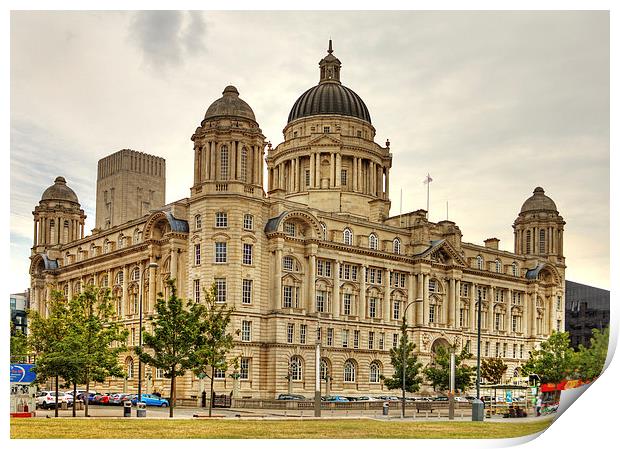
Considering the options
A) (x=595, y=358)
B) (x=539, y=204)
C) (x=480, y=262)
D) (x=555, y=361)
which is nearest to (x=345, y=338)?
(x=555, y=361)

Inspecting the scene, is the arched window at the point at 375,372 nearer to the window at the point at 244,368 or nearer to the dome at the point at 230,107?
the window at the point at 244,368

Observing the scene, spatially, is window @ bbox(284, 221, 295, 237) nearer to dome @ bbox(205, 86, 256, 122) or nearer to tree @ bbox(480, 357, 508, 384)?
dome @ bbox(205, 86, 256, 122)

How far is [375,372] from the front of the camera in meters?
109

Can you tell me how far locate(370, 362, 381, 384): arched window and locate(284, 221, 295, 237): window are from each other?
19.3 meters

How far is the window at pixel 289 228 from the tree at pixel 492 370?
3120 centimetres

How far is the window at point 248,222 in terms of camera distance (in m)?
95.9

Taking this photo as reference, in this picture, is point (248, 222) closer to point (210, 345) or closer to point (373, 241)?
point (373, 241)

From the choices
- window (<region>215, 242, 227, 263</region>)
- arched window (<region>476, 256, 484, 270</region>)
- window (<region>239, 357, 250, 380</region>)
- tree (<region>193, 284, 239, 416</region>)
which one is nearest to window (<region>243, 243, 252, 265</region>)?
window (<region>215, 242, 227, 263</region>)

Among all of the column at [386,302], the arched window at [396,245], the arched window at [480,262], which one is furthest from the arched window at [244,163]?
the arched window at [480,262]

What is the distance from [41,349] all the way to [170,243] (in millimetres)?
30404

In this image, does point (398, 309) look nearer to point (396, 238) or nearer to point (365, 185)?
point (396, 238)

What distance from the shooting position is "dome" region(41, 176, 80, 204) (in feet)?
411

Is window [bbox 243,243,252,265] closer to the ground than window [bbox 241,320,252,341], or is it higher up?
higher up
